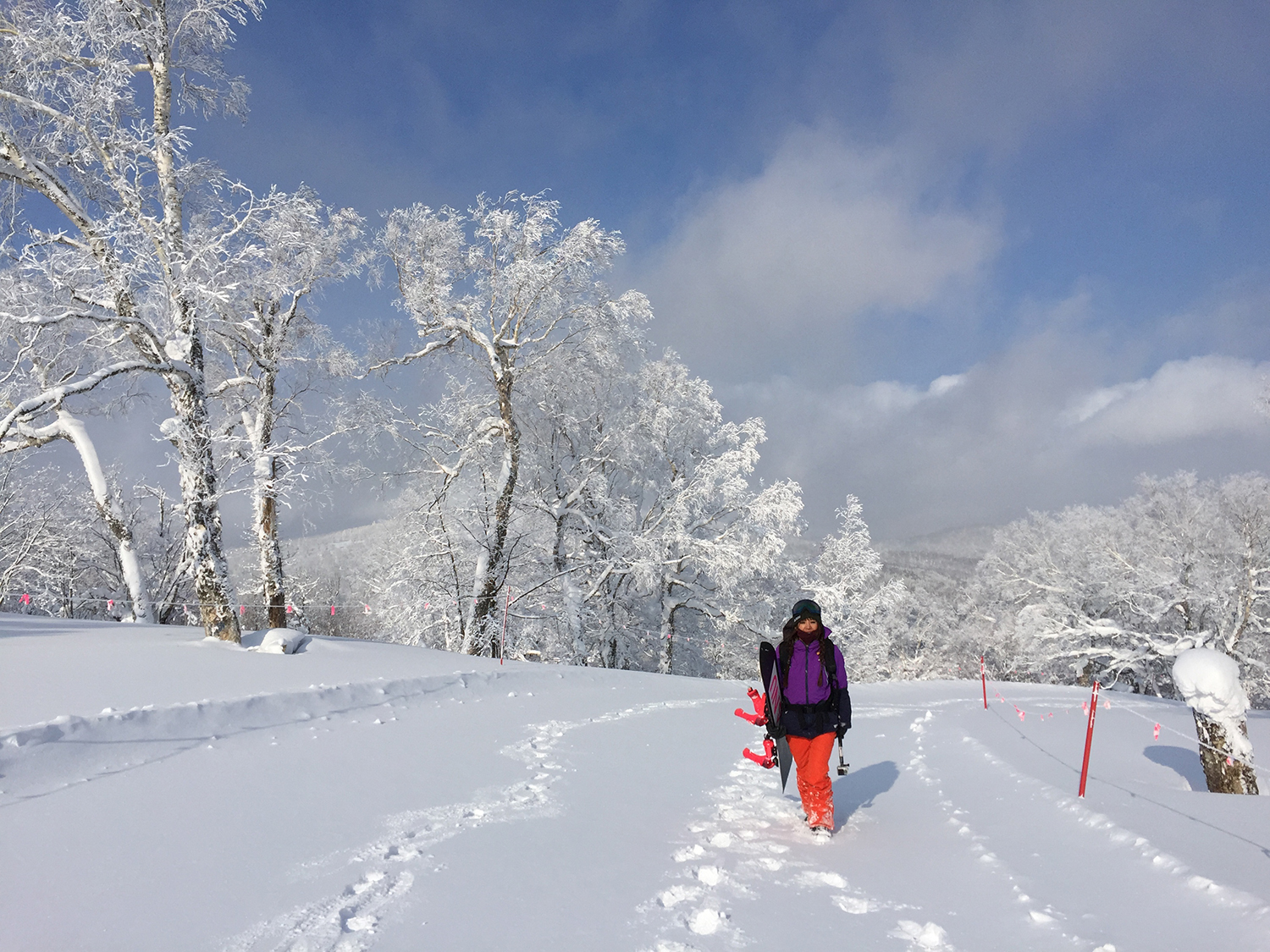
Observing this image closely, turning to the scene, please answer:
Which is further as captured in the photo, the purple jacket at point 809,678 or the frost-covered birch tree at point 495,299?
the frost-covered birch tree at point 495,299

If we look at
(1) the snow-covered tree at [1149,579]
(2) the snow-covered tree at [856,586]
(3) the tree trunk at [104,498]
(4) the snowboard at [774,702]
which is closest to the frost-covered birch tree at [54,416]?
(3) the tree trunk at [104,498]

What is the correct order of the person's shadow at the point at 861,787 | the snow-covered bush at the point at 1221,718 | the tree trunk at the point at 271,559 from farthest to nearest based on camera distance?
the tree trunk at the point at 271,559 < the snow-covered bush at the point at 1221,718 < the person's shadow at the point at 861,787

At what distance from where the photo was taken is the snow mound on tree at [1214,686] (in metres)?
7.61

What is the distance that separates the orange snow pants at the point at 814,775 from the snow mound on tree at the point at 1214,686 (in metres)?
5.46

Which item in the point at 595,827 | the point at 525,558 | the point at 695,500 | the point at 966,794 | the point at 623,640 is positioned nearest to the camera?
the point at 595,827

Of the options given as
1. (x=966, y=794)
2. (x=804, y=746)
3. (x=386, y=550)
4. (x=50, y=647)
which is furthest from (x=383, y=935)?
(x=386, y=550)

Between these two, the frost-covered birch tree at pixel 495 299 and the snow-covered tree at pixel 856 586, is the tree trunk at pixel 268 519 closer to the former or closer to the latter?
the frost-covered birch tree at pixel 495 299

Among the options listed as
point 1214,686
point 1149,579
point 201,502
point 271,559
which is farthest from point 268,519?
point 1149,579

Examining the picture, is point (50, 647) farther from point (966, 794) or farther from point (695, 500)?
point (695, 500)

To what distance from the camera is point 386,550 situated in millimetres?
22984

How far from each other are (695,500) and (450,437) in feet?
26.8

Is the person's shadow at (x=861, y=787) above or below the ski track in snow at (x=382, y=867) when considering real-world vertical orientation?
below

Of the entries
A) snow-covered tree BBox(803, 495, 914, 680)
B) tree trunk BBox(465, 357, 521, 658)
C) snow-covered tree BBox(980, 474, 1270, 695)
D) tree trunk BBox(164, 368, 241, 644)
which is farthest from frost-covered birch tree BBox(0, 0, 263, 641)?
snow-covered tree BBox(980, 474, 1270, 695)

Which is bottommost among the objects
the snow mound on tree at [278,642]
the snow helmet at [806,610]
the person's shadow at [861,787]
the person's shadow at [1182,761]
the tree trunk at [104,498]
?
the person's shadow at [1182,761]
